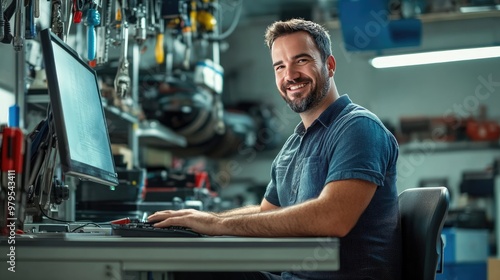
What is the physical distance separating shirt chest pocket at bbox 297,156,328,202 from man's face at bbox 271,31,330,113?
239mm

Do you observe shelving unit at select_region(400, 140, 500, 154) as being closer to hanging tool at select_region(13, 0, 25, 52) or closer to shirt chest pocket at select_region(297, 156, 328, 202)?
shirt chest pocket at select_region(297, 156, 328, 202)

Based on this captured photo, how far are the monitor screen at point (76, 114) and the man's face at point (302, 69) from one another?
0.57 meters

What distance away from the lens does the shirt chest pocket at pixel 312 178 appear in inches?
71.2

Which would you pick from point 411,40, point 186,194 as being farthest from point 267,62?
point 186,194

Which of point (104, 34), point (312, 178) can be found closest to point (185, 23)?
point (104, 34)

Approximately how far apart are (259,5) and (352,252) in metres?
6.67

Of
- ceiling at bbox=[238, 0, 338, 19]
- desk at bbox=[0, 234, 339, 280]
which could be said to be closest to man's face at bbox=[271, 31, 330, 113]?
desk at bbox=[0, 234, 339, 280]

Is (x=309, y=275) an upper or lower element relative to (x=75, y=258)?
lower

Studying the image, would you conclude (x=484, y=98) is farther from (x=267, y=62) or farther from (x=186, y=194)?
(x=186, y=194)

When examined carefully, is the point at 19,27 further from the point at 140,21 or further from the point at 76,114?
the point at 140,21

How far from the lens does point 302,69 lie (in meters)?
2.04

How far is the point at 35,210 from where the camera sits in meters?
1.99

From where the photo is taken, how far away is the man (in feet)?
4.95

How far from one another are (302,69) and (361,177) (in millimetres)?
550
